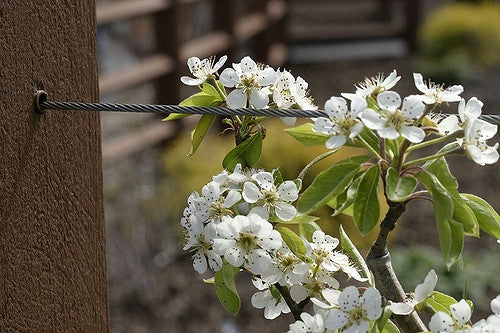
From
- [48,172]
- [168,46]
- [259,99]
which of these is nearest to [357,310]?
[259,99]

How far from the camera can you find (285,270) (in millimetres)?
1051

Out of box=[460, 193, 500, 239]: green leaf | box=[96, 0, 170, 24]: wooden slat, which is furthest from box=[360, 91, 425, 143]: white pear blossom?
box=[96, 0, 170, 24]: wooden slat

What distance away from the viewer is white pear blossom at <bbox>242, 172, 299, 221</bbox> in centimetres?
103

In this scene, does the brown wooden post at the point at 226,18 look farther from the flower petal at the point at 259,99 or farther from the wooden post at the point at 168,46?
the flower petal at the point at 259,99

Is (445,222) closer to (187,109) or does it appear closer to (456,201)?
(456,201)

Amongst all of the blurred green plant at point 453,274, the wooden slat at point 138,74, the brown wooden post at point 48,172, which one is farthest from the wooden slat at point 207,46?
the brown wooden post at point 48,172

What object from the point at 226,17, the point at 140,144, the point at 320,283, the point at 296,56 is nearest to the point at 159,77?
the point at 140,144

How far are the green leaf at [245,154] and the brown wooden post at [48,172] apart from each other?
0.21m

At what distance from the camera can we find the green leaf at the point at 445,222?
3.12 ft

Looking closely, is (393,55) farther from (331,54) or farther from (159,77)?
(159,77)

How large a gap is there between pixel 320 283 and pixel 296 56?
8.90m

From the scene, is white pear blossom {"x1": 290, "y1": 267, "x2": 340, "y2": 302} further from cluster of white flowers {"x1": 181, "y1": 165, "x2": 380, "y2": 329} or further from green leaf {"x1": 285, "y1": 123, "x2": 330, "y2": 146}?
green leaf {"x1": 285, "y1": 123, "x2": 330, "y2": 146}

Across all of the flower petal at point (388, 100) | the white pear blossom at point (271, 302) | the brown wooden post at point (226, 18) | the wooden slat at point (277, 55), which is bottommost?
the wooden slat at point (277, 55)

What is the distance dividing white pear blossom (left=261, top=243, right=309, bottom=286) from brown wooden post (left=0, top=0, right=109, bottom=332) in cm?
29
